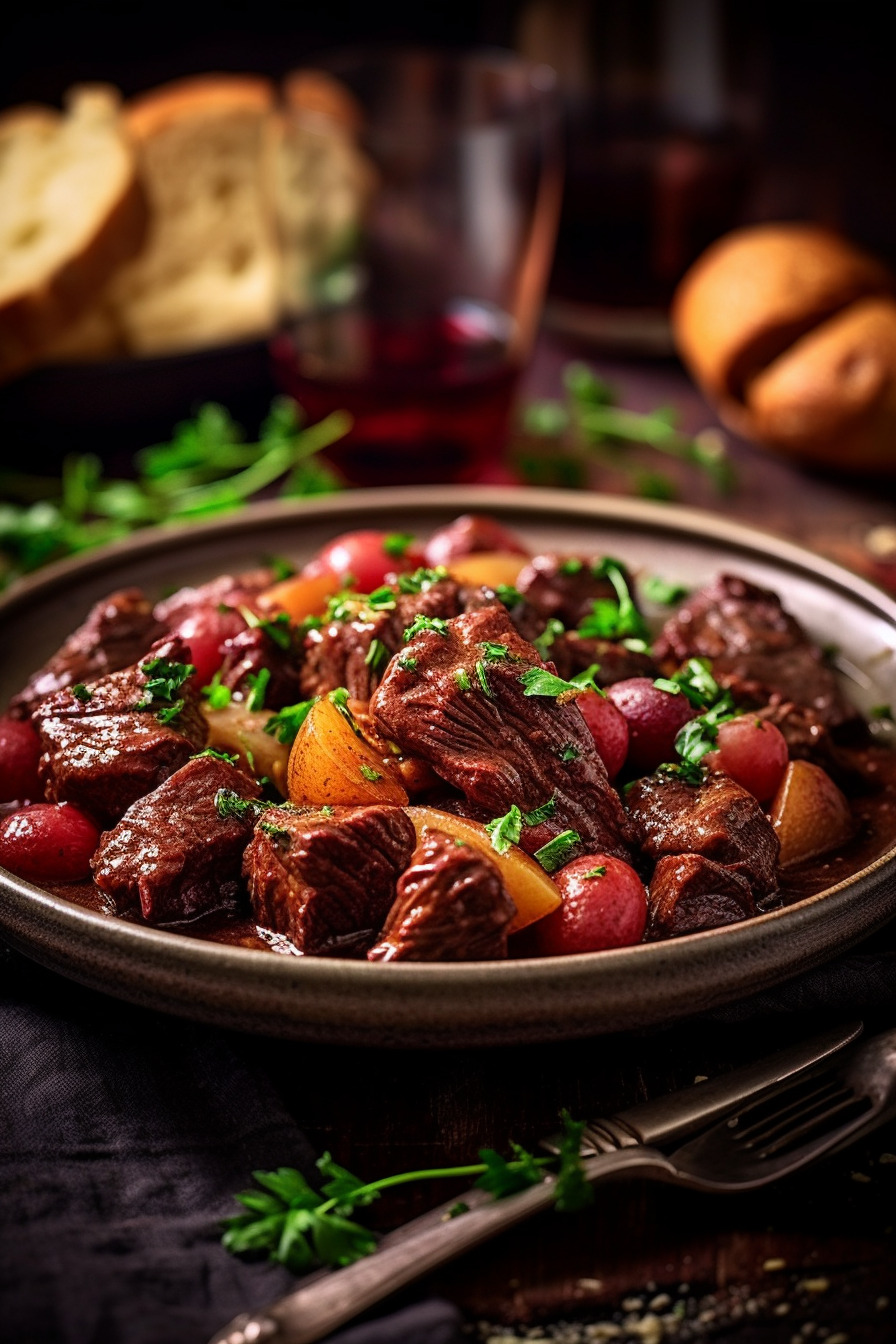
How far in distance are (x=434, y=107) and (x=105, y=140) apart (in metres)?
1.33

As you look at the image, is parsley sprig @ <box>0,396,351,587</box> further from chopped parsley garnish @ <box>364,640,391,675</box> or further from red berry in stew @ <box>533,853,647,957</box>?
red berry in stew @ <box>533,853,647,957</box>

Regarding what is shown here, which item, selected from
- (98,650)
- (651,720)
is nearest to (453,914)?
(651,720)

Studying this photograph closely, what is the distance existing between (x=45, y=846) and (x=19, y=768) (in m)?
0.36

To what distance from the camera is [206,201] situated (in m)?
6.13

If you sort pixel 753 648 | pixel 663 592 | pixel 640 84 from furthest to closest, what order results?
pixel 640 84 < pixel 663 592 < pixel 753 648

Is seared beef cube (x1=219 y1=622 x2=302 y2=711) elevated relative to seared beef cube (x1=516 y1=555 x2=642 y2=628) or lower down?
lower down

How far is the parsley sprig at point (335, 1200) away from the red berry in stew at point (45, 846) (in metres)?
0.78

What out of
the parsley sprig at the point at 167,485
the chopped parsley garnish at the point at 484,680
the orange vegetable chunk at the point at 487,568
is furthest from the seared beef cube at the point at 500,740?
the parsley sprig at the point at 167,485

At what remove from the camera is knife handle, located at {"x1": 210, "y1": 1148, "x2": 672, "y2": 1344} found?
6.81 feet

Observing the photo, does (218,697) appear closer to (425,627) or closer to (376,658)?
(376,658)

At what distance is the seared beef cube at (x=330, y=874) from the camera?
8.52ft

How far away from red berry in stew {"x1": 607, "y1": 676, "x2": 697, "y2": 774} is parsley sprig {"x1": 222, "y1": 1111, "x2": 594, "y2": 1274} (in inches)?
38.5

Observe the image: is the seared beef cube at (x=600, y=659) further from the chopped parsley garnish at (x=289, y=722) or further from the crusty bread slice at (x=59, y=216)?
the crusty bread slice at (x=59, y=216)

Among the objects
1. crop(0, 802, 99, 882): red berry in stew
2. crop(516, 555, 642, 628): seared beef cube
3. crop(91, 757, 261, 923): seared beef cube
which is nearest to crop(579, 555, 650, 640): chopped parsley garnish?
crop(516, 555, 642, 628): seared beef cube
